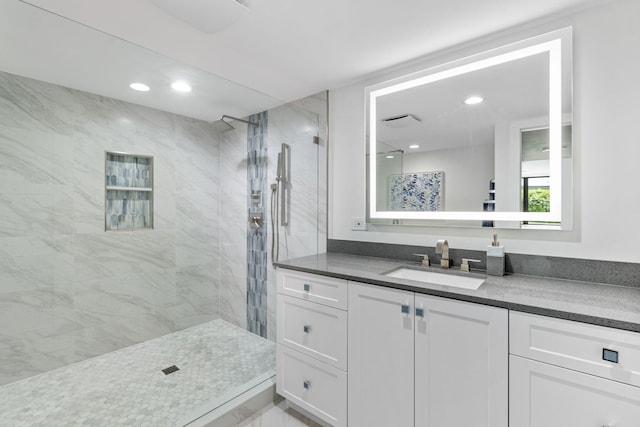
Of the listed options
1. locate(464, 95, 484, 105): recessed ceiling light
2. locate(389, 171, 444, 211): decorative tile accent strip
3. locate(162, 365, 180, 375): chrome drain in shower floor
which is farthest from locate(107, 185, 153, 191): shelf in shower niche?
locate(464, 95, 484, 105): recessed ceiling light

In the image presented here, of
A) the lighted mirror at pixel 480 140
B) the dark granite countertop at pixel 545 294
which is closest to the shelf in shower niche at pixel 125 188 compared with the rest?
the dark granite countertop at pixel 545 294

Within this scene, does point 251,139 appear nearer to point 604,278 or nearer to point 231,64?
point 231,64

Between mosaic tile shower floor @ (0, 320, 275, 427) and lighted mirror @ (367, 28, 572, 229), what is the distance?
162 centimetres

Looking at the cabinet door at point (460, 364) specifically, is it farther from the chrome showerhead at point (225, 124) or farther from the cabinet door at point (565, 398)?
the chrome showerhead at point (225, 124)

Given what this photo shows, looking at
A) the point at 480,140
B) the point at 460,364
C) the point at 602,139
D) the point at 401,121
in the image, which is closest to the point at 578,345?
the point at 460,364

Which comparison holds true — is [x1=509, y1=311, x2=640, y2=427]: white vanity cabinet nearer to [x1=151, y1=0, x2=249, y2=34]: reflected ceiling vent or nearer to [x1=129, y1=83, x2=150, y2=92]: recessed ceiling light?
[x1=151, y1=0, x2=249, y2=34]: reflected ceiling vent

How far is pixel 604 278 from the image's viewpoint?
137 centimetres

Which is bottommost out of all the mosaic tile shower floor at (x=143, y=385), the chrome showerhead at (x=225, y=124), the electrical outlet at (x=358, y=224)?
the mosaic tile shower floor at (x=143, y=385)

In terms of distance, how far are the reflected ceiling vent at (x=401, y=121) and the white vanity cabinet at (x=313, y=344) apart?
1193 millimetres

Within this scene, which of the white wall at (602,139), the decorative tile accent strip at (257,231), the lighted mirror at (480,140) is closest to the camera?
the white wall at (602,139)

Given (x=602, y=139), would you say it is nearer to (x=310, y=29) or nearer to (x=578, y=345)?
(x=578, y=345)

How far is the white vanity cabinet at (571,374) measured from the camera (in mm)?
936

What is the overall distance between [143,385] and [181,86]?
223cm

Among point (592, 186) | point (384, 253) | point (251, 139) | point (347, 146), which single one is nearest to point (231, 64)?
point (251, 139)
